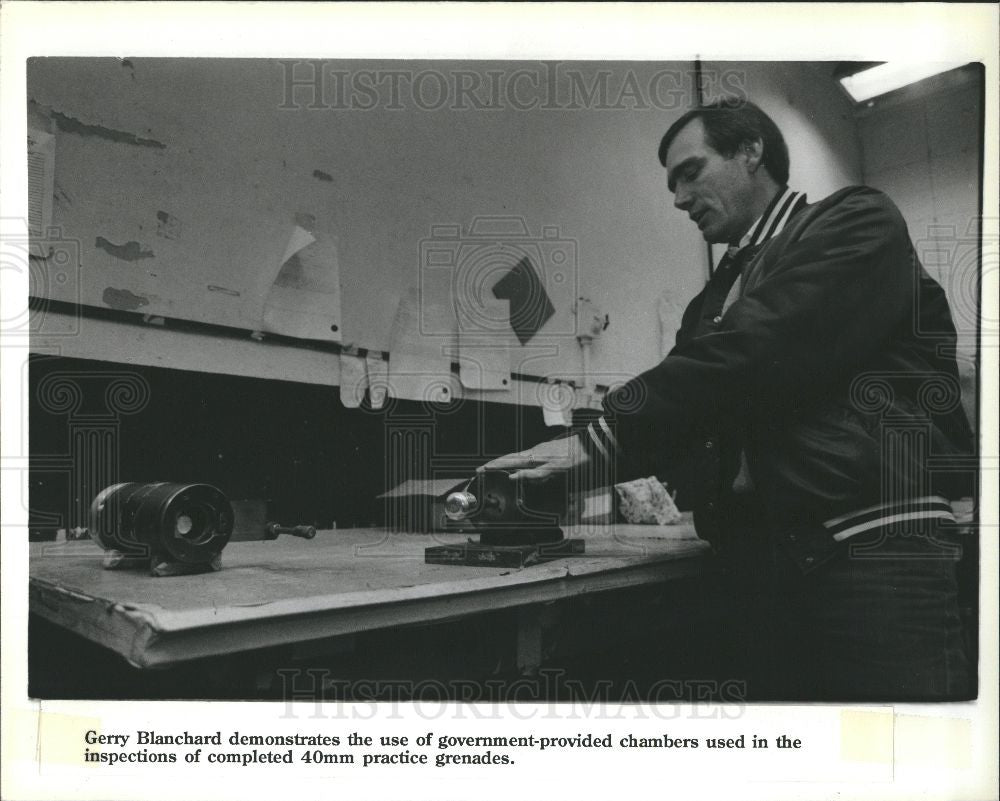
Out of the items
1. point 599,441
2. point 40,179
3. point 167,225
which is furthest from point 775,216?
point 40,179

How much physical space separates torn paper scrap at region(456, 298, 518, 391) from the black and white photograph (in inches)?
9.3

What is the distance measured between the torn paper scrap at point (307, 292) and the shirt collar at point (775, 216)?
2.84 ft

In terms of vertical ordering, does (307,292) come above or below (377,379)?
above

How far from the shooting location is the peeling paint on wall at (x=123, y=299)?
1215 mm

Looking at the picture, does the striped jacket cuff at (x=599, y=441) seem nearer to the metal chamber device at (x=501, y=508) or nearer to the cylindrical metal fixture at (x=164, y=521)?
the metal chamber device at (x=501, y=508)

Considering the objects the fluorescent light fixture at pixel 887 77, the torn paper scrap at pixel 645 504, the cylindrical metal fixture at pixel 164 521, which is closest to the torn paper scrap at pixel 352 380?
the cylindrical metal fixture at pixel 164 521

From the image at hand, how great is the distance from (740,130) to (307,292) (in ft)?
3.09

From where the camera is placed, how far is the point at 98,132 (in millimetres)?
1216

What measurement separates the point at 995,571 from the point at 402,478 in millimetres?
1135

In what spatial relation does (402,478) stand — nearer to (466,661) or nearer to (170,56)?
(466,661)

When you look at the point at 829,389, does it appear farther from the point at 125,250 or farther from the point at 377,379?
the point at 125,250

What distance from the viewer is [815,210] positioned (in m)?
1.11

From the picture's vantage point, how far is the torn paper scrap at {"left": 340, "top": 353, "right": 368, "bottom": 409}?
5.08ft

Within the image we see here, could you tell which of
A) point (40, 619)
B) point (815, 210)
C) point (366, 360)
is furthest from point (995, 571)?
point (40, 619)
